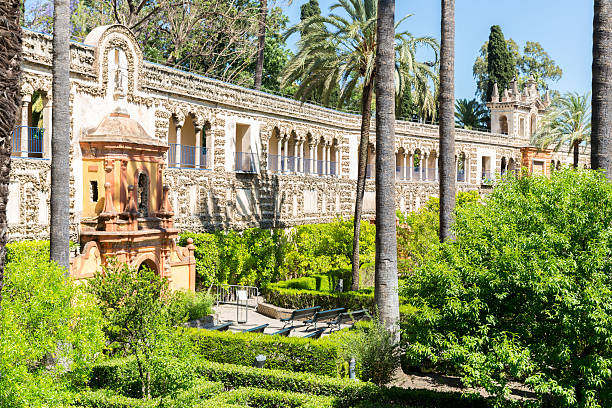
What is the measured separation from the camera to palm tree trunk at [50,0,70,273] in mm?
13812

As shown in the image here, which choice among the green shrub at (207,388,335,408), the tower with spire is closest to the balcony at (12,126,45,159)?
the green shrub at (207,388,335,408)

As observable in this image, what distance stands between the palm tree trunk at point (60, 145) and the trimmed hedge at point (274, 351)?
12.4 ft

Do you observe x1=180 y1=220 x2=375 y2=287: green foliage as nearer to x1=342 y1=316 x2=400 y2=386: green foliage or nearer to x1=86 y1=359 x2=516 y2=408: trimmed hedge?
x1=86 y1=359 x2=516 y2=408: trimmed hedge

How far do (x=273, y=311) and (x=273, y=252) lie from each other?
4833 millimetres

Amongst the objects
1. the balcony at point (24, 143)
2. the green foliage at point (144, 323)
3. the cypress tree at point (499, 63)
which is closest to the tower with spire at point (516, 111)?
the cypress tree at point (499, 63)

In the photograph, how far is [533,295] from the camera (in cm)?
906

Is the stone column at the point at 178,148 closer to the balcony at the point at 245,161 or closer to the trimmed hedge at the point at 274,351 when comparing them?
the balcony at the point at 245,161

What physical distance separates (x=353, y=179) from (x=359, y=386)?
28.3 metres

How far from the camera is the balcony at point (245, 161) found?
99.1 ft

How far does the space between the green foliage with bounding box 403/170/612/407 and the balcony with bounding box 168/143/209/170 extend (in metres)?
17.1

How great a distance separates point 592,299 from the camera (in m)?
8.41

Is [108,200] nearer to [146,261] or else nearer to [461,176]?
[146,261]

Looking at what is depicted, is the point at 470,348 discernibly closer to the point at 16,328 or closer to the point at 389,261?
the point at 389,261

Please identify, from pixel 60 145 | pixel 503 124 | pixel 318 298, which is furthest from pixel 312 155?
pixel 503 124
